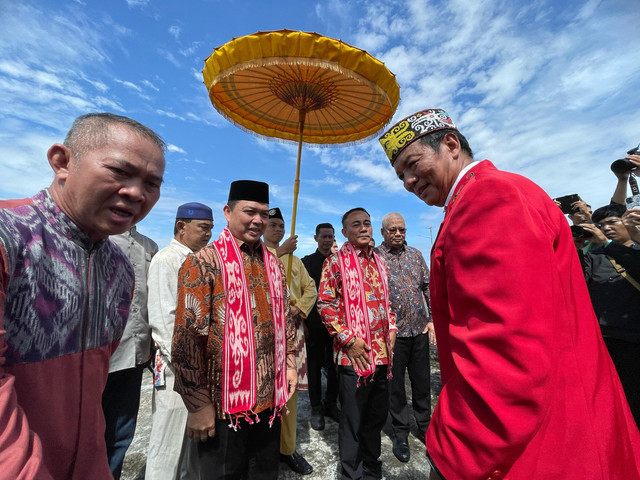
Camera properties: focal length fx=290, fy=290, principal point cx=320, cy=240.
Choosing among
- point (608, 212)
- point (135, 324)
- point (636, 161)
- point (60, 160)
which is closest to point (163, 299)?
point (135, 324)

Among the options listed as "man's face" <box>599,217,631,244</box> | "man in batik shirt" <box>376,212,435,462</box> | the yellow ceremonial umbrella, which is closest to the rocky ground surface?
"man in batik shirt" <box>376,212,435,462</box>

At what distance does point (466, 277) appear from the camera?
109 centimetres

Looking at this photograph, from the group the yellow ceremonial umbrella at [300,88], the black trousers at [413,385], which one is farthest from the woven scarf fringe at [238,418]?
the black trousers at [413,385]

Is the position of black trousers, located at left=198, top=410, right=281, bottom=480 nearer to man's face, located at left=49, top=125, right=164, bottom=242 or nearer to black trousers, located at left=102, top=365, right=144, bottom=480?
black trousers, located at left=102, top=365, right=144, bottom=480

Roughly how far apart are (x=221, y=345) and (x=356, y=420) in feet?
5.67

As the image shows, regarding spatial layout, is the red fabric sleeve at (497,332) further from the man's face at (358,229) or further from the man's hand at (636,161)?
the man's hand at (636,161)

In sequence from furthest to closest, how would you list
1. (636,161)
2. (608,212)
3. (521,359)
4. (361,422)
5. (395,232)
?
(395,232)
(608,212)
(636,161)
(361,422)
(521,359)

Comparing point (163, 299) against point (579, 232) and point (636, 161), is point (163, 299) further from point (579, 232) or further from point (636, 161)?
point (636, 161)

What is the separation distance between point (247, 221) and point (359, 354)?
5.55 feet

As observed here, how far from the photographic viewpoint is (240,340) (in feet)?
6.80

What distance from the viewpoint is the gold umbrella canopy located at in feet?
7.77

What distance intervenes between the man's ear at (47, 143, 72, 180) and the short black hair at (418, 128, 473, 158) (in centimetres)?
164

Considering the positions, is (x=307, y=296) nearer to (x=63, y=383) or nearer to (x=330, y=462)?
(x=330, y=462)

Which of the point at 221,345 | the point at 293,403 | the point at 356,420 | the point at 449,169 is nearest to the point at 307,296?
the point at 293,403
